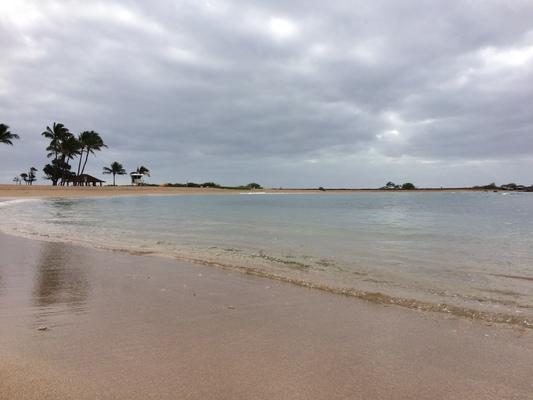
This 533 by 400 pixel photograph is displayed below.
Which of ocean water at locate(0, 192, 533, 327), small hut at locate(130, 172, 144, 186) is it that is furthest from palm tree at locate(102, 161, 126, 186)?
ocean water at locate(0, 192, 533, 327)

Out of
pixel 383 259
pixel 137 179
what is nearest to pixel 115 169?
pixel 137 179

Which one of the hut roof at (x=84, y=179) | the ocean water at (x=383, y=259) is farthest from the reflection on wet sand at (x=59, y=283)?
the hut roof at (x=84, y=179)

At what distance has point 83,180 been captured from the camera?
92.4 meters

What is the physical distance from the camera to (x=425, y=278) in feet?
25.6

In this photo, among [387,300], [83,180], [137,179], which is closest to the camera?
[387,300]

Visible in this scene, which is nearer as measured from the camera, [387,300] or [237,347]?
[237,347]

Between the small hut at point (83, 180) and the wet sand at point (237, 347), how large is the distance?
89689 mm

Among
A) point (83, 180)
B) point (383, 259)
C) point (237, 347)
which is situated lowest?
point (383, 259)

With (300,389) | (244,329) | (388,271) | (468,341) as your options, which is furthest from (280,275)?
(300,389)

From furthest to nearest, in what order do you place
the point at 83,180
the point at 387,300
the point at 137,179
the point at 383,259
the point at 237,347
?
the point at 137,179, the point at 83,180, the point at 383,259, the point at 387,300, the point at 237,347

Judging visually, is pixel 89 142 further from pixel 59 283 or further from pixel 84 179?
pixel 59 283

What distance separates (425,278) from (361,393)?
5.48 meters

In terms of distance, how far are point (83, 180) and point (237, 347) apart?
99410mm

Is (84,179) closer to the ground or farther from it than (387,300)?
farther from it
